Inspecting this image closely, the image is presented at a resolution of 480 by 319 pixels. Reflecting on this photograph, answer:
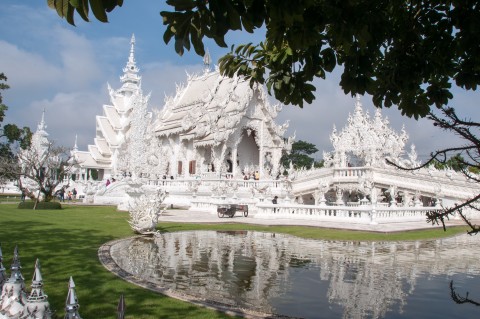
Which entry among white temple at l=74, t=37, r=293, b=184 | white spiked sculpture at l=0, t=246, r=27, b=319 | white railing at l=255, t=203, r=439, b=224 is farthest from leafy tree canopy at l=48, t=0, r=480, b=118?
white temple at l=74, t=37, r=293, b=184

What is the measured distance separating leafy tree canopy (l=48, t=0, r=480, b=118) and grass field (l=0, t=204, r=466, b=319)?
9.94ft

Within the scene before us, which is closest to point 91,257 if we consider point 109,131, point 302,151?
point 109,131

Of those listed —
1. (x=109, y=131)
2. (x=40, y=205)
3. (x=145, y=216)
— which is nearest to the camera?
(x=145, y=216)

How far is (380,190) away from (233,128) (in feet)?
36.5

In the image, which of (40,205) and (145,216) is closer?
(145,216)

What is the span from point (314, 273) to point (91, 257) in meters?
4.50

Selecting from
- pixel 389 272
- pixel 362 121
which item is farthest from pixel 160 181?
pixel 389 272

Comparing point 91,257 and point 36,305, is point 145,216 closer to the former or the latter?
point 91,257

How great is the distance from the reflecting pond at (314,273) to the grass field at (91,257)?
697 mm

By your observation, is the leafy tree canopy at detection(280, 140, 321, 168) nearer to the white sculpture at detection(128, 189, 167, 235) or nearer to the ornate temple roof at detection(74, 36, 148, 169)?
the ornate temple roof at detection(74, 36, 148, 169)

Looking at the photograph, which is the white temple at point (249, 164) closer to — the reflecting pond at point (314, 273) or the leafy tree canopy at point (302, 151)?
the reflecting pond at point (314, 273)

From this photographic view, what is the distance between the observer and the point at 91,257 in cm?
885

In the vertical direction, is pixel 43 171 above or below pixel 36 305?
above

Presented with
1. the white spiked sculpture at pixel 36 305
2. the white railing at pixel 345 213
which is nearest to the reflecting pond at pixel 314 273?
the white spiked sculpture at pixel 36 305
